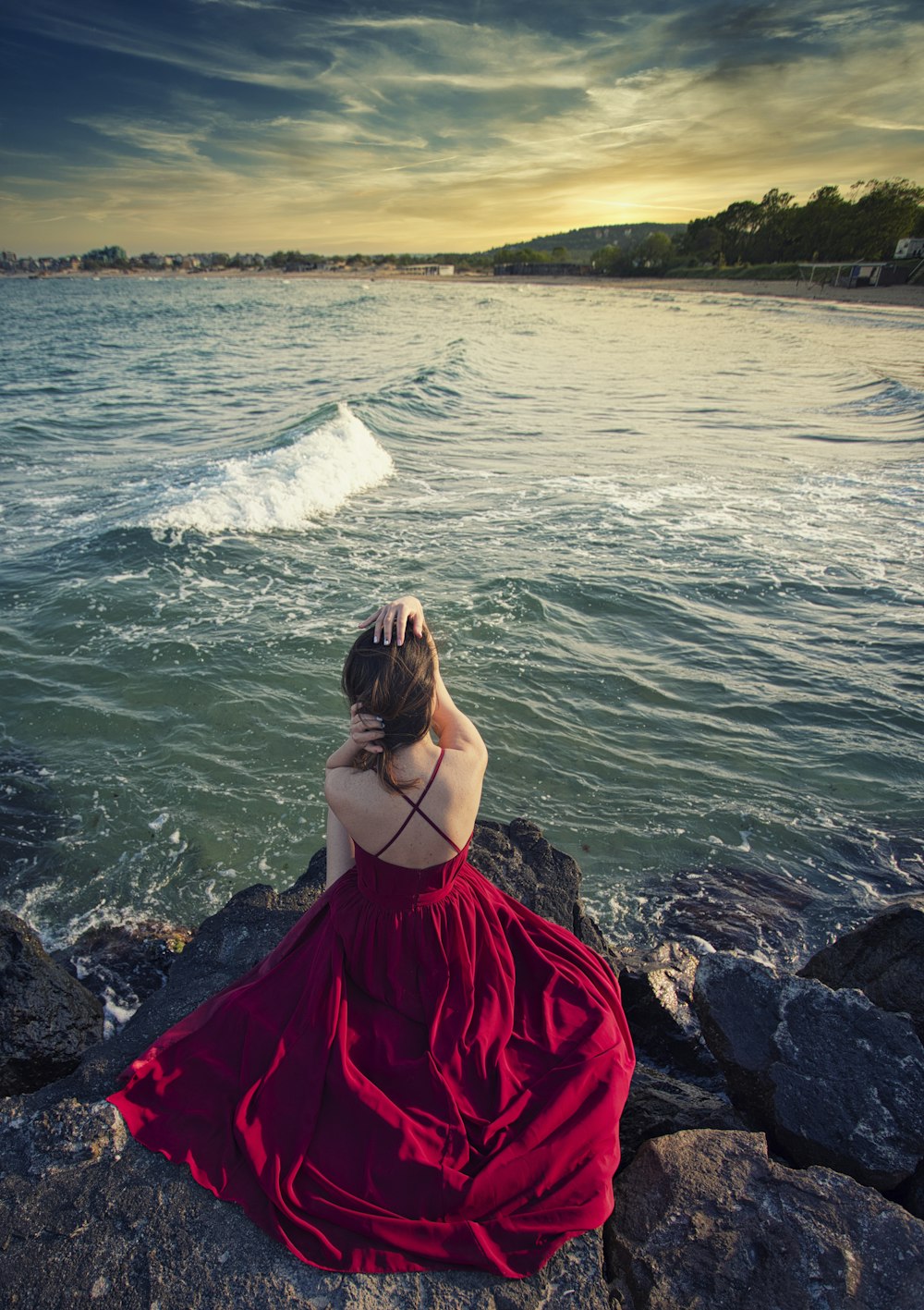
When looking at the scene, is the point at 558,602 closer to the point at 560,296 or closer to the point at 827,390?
the point at 827,390

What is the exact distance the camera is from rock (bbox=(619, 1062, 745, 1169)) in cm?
293

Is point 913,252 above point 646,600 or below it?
above

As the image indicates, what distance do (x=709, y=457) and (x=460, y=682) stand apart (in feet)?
39.2

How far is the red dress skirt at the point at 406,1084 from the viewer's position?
7.44ft

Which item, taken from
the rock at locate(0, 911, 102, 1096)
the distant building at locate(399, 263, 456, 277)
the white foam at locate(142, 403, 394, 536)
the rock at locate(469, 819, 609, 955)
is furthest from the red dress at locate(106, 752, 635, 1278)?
the distant building at locate(399, 263, 456, 277)

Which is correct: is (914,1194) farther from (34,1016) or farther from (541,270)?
(541,270)

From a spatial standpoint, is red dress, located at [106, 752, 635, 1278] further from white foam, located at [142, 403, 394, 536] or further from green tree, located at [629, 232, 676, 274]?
green tree, located at [629, 232, 676, 274]

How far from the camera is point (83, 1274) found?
2.22m

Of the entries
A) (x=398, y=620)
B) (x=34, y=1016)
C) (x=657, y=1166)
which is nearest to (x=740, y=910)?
(x=657, y=1166)

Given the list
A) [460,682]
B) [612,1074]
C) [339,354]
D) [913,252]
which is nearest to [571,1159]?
[612,1074]

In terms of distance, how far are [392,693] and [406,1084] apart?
1.38 metres

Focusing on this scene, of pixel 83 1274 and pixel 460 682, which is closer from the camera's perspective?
pixel 83 1274

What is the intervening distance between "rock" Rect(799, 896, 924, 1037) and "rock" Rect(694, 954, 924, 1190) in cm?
42

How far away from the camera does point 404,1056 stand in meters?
2.63
